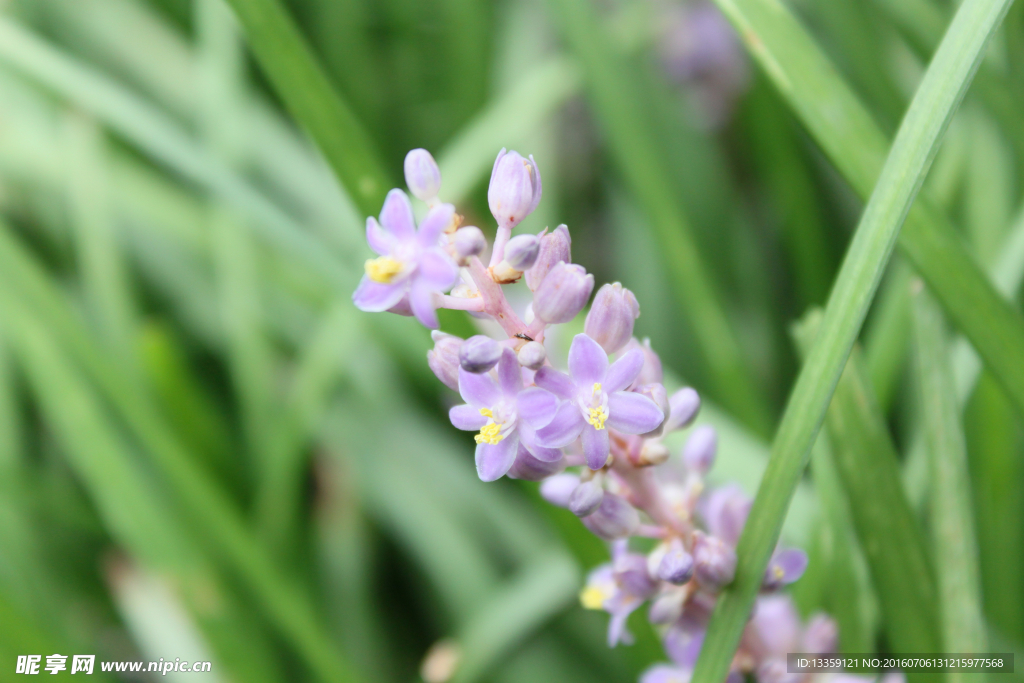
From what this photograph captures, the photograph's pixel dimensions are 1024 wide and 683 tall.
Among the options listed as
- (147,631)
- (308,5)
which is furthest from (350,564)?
(308,5)

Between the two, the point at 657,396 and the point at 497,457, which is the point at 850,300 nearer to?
the point at 657,396

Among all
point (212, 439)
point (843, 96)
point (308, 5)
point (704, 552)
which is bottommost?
point (704, 552)

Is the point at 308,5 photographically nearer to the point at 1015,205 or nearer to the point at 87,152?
the point at 87,152

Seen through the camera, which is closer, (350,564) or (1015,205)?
(1015,205)

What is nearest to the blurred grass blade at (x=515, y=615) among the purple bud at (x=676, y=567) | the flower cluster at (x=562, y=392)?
the flower cluster at (x=562, y=392)

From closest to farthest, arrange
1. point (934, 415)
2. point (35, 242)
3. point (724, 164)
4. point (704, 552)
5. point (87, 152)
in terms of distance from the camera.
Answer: point (704, 552) < point (934, 415) < point (87, 152) < point (35, 242) < point (724, 164)

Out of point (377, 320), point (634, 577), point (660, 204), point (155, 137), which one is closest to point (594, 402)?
point (634, 577)

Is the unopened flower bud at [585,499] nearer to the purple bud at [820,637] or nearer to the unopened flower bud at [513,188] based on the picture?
the unopened flower bud at [513,188]
